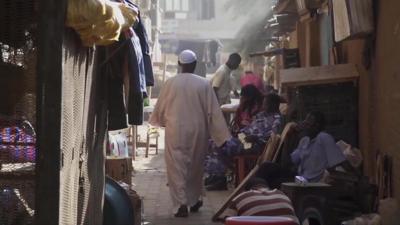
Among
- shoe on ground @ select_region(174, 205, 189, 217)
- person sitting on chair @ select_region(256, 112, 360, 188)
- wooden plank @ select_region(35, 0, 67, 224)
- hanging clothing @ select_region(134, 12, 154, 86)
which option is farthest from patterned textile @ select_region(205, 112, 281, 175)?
wooden plank @ select_region(35, 0, 67, 224)

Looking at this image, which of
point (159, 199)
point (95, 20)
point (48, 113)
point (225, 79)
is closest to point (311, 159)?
point (159, 199)

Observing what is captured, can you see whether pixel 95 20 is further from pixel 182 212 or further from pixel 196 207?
pixel 196 207

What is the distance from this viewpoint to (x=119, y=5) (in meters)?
5.48

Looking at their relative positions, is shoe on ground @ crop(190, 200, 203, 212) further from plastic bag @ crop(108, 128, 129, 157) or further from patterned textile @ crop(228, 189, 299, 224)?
patterned textile @ crop(228, 189, 299, 224)

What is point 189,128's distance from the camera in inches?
388

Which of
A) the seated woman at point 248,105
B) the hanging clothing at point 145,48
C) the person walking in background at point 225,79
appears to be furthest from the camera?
the person walking in background at point 225,79

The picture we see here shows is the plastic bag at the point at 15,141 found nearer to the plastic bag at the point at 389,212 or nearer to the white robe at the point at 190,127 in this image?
the plastic bag at the point at 389,212

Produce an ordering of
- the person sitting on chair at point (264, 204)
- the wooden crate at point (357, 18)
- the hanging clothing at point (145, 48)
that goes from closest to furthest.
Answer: the person sitting on chair at point (264, 204), the hanging clothing at point (145, 48), the wooden crate at point (357, 18)

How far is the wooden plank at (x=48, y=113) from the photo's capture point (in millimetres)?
4191

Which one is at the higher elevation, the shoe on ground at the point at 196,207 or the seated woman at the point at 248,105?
the seated woman at the point at 248,105

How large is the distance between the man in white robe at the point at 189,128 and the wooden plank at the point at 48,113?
18.1 feet

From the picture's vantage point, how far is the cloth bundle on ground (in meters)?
4.36

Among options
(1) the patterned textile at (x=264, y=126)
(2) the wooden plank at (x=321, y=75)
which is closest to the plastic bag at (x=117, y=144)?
(1) the patterned textile at (x=264, y=126)

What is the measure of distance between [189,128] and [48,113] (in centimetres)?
571
